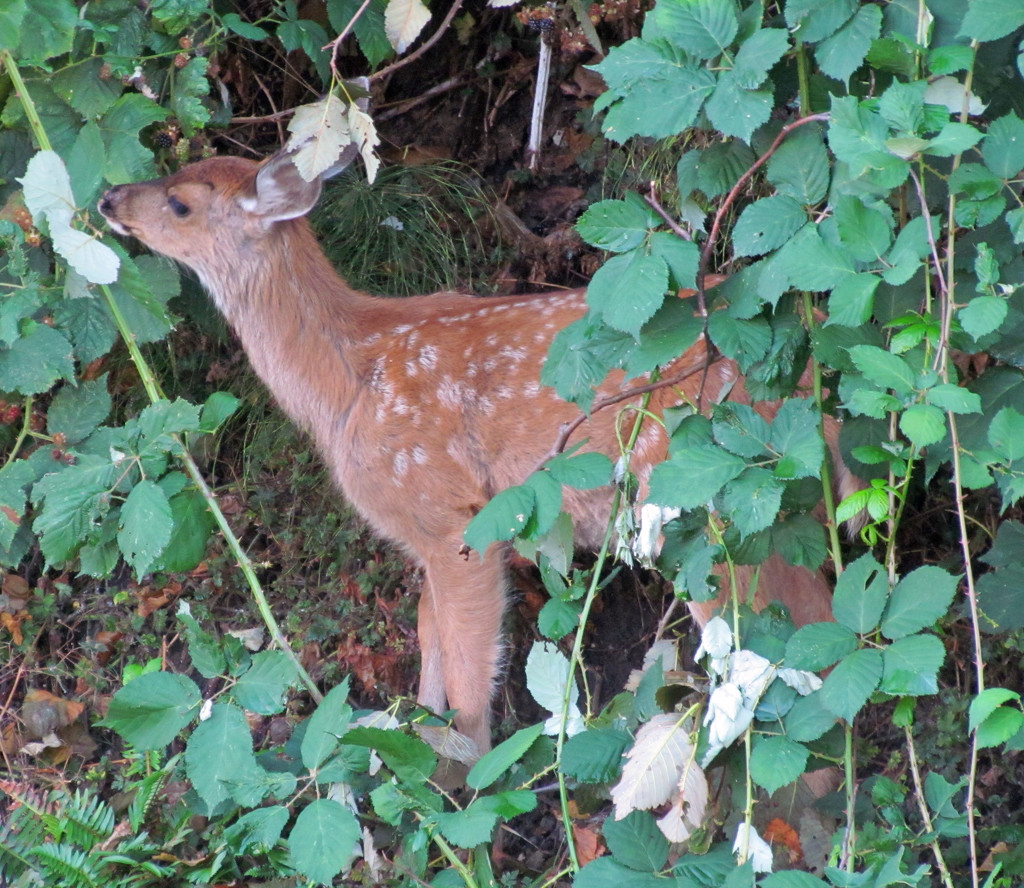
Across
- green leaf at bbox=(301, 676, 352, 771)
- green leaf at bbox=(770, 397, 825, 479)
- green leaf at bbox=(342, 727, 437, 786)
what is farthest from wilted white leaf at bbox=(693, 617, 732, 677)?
green leaf at bbox=(301, 676, 352, 771)

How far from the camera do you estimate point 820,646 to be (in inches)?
87.6

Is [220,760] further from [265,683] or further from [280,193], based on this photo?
[280,193]

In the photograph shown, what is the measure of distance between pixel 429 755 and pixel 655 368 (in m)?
1.04

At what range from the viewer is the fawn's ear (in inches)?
185

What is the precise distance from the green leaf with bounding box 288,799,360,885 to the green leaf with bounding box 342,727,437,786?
15 centimetres

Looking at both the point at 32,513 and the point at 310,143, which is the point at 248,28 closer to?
Result: the point at 310,143

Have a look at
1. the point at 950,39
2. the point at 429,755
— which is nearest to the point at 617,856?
the point at 429,755

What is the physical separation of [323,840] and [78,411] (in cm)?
215

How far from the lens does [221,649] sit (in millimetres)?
3156

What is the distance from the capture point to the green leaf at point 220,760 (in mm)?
2873

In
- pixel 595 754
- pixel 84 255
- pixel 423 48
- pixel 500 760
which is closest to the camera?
pixel 595 754

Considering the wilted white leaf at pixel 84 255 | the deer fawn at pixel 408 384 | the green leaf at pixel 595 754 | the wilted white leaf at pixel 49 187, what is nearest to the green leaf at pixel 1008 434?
the green leaf at pixel 595 754

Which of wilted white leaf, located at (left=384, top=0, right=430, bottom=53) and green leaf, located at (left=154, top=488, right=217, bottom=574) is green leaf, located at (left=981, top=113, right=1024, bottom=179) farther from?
green leaf, located at (left=154, top=488, right=217, bottom=574)

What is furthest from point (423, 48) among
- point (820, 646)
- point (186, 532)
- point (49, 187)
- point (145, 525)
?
point (820, 646)
